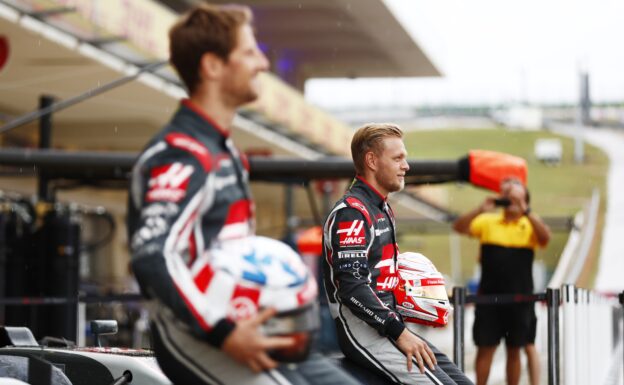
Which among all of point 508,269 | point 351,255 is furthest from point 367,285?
point 508,269

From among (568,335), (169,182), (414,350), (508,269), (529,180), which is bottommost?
(529,180)

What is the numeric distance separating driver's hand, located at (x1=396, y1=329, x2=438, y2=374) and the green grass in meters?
55.9

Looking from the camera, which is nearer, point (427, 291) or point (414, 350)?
point (414, 350)

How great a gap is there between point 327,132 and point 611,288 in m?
24.5

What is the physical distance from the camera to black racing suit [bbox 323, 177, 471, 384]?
4512 mm

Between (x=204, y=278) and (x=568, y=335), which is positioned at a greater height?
(x=204, y=278)

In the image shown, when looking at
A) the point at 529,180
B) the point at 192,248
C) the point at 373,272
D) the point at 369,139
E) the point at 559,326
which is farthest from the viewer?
the point at 529,180

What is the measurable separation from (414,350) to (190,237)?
1713 mm

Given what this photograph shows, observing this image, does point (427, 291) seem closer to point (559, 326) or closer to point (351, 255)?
point (351, 255)

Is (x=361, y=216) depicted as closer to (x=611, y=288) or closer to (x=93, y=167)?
(x=93, y=167)

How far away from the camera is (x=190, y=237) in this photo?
3023 mm

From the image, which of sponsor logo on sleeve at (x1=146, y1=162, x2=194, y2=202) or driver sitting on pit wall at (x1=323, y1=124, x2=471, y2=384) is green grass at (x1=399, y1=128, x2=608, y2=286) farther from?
sponsor logo on sleeve at (x1=146, y1=162, x2=194, y2=202)

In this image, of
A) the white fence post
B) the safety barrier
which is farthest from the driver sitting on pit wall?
the white fence post

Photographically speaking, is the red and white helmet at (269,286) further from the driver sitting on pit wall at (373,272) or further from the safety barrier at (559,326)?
the safety barrier at (559,326)
